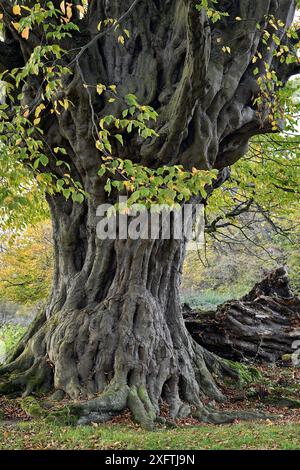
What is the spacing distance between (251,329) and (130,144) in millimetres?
5828

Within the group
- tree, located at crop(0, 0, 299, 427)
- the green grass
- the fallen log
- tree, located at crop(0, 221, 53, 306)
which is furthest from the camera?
tree, located at crop(0, 221, 53, 306)

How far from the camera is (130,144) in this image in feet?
25.0

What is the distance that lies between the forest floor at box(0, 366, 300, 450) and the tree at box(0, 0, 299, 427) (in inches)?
20.5

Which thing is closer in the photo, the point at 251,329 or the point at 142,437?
the point at 142,437

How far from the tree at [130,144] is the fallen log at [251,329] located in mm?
2555

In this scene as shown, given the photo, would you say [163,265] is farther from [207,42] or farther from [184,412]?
[207,42]

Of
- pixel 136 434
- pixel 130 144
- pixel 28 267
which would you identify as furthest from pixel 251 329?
pixel 28 267

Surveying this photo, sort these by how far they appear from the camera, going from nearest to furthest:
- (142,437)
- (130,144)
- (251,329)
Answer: (142,437) → (130,144) → (251,329)

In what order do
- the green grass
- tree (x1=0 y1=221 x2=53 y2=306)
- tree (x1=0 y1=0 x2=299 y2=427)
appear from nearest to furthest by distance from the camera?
the green grass → tree (x1=0 y1=0 x2=299 y2=427) → tree (x1=0 y1=221 x2=53 y2=306)

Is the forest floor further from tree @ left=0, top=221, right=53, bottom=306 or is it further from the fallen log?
tree @ left=0, top=221, right=53, bottom=306

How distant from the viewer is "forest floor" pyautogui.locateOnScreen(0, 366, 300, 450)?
17.4 feet

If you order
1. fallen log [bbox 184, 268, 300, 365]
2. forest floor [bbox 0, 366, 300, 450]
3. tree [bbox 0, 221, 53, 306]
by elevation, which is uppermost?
tree [bbox 0, 221, 53, 306]

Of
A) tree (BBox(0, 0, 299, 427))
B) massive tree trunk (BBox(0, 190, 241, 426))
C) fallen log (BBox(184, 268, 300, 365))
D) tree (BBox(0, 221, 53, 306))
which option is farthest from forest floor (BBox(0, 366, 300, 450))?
tree (BBox(0, 221, 53, 306))

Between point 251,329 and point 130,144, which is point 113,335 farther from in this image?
point 251,329
